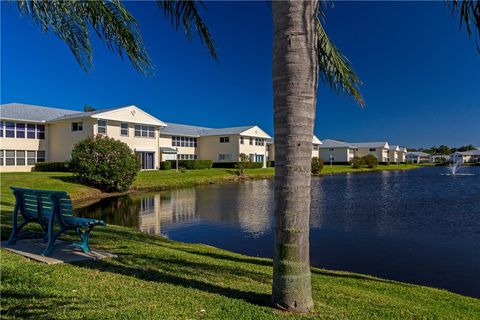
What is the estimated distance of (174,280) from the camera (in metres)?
5.61

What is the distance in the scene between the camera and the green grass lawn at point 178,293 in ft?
13.6

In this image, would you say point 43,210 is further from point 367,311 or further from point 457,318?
point 457,318

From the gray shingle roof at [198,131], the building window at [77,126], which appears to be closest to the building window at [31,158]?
the building window at [77,126]

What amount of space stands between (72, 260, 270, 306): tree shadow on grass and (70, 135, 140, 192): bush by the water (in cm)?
2290

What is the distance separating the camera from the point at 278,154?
13.9 ft

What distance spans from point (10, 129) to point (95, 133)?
25.0ft

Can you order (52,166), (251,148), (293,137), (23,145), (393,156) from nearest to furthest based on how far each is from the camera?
(293,137)
(52,166)
(23,145)
(251,148)
(393,156)

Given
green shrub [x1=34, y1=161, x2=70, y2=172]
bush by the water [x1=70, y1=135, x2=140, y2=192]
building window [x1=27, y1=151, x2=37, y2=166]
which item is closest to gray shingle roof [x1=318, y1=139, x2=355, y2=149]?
green shrub [x1=34, y1=161, x2=70, y2=172]

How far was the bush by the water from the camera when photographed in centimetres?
2786

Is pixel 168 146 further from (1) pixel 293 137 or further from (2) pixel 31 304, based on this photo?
(1) pixel 293 137

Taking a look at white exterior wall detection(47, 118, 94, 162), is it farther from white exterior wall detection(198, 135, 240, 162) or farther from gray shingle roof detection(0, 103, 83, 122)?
white exterior wall detection(198, 135, 240, 162)

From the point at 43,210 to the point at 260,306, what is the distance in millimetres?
5101

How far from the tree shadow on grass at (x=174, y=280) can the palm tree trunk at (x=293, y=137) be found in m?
0.52

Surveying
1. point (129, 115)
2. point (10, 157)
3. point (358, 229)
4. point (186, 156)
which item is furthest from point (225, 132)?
point (358, 229)
